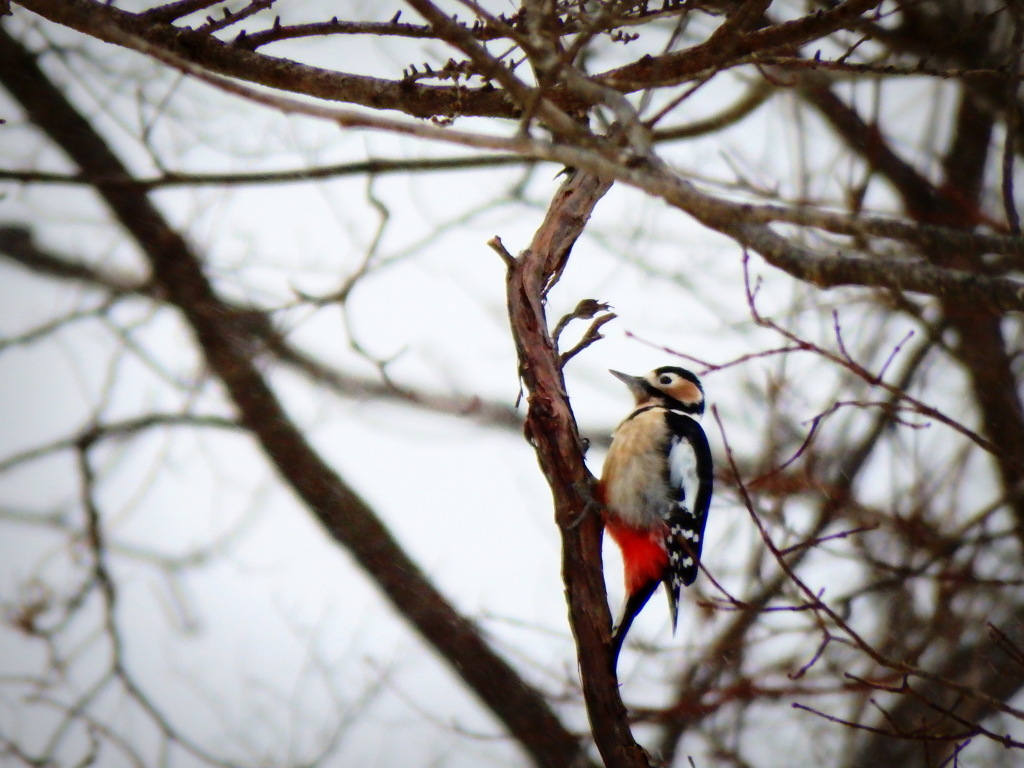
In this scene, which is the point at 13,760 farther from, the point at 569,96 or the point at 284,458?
the point at 569,96

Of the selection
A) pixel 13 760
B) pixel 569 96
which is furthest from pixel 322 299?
pixel 13 760

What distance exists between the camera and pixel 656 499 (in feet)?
14.6

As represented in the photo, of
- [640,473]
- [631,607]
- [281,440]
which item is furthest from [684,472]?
[281,440]

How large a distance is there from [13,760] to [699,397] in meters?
4.33

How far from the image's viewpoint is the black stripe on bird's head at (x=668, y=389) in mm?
5250

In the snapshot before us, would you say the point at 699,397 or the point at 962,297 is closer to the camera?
the point at 962,297

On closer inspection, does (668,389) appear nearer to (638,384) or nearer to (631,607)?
(638,384)

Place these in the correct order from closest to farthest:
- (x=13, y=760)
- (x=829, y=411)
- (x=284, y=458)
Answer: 1. (x=829, y=411)
2. (x=13, y=760)
3. (x=284, y=458)

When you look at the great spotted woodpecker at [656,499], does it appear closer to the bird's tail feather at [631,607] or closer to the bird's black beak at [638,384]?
the bird's tail feather at [631,607]

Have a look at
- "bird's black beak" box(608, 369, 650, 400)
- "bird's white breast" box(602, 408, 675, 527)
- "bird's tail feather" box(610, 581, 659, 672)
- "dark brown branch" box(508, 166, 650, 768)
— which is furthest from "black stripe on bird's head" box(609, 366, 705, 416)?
"dark brown branch" box(508, 166, 650, 768)

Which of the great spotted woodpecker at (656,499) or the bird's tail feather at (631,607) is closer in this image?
the bird's tail feather at (631,607)

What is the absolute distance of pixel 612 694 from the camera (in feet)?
10.3

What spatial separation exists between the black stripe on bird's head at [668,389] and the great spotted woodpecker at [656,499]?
1.59 feet

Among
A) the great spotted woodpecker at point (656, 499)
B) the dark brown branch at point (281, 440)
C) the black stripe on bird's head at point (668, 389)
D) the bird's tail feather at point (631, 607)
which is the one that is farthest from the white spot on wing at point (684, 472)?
the dark brown branch at point (281, 440)
